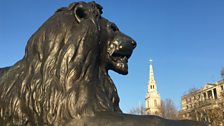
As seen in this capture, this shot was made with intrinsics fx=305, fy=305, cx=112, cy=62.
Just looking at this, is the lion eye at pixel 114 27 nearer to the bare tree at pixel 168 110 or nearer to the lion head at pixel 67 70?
the lion head at pixel 67 70

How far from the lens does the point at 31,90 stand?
2.22m

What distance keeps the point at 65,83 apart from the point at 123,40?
67 cm

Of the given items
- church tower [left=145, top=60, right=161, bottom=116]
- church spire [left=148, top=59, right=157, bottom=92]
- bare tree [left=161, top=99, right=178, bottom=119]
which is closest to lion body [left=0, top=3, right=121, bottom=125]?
bare tree [left=161, top=99, right=178, bottom=119]

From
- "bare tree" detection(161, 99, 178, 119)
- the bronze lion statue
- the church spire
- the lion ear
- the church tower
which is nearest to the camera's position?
the bronze lion statue

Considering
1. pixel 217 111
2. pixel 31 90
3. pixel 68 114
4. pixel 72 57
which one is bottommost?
pixel 68 114

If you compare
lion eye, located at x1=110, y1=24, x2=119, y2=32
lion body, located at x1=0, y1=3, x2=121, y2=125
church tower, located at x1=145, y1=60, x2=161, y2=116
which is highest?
church tower, located at x1=145, y1=60, x2=161, y2=116

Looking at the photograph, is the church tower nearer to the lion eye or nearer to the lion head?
the lion eye

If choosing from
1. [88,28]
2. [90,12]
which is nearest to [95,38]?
[88,28]

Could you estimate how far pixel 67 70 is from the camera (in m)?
2.21

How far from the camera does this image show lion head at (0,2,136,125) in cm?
213

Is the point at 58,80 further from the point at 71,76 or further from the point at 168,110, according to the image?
the point at 168,110

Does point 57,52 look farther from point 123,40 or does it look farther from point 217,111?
point 217,111

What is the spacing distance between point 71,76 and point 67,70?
0.18ft

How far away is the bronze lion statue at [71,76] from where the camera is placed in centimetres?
209
